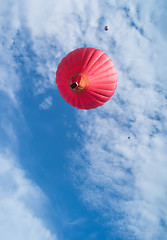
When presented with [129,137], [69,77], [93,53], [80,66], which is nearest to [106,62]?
[93,53]

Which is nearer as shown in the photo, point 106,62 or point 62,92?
point 106,62

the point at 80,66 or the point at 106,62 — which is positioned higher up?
the point at 106,62

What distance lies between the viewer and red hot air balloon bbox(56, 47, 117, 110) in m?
9.21

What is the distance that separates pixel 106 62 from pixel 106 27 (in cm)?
554

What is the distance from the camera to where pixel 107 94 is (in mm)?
9953

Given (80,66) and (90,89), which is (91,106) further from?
(80,66)

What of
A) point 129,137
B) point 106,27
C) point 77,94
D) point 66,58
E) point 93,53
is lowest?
point 77,94

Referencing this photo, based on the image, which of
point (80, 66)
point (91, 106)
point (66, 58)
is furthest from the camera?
point (91, 106)

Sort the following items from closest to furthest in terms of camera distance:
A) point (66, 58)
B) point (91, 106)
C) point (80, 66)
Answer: point (80, 66) → point (66, 58) → point (91, 106)

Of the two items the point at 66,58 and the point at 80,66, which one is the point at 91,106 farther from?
the point at 66,58

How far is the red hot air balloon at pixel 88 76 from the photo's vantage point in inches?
363

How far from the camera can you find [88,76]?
9188 millimetres

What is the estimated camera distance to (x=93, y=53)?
948 centimetres

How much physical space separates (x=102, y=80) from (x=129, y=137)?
6205 millimetres
